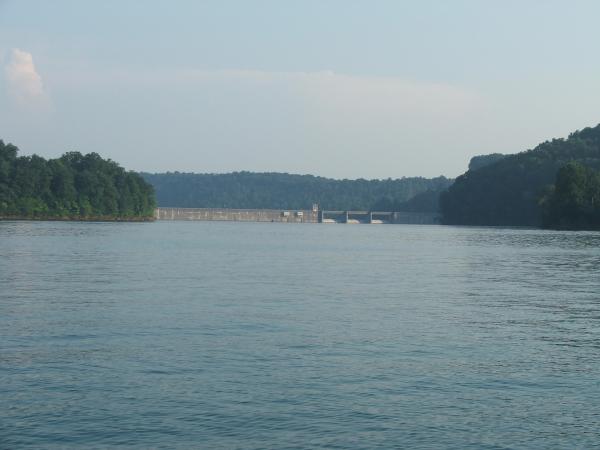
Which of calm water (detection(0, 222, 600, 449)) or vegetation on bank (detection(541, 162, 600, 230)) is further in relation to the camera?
vegetation on bank (detection(541, 162, 600, 230))

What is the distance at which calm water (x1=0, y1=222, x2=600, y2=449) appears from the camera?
771 inches

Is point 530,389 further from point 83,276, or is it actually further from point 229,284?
point 83,276

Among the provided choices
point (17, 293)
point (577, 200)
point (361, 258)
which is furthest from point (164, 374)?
point (577, 200)

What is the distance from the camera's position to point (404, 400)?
2245 centimetres

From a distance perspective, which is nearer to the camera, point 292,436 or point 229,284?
point 292,436

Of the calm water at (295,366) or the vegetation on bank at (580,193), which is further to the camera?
the vegetation on bank at (580,193)

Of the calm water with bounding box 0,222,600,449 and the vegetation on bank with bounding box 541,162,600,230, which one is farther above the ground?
the vegetation on bank with bounding box 541,162,600,230

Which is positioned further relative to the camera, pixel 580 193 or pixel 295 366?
pixel 580 193

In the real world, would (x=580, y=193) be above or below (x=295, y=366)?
above

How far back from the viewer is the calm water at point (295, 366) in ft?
64.2

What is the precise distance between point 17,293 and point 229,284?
14.3 meters

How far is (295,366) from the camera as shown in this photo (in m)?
26.5

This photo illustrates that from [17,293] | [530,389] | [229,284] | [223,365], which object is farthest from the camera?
[229,284]

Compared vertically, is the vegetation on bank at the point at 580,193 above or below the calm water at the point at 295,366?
above
